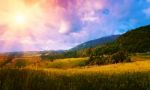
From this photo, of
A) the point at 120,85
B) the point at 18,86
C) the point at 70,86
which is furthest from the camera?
the point at 120,85

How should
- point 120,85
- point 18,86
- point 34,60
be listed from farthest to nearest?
point 34,60 < point 120,85 < point 18,86

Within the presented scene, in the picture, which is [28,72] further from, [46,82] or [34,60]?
[34,60]

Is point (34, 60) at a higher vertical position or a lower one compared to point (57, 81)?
Answer: higher

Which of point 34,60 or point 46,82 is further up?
point 34,60

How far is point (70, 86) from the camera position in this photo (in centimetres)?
870

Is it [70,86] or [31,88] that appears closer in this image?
[31,88]

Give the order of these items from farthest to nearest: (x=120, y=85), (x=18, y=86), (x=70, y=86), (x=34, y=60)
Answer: (x=34, y=60), (x=120, y=85), (x=70, y=86), (x=18, y=86)

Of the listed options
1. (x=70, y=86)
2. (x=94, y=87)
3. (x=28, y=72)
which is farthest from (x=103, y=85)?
(x=28, y=72)

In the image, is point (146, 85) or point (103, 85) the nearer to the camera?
point (103, 85)

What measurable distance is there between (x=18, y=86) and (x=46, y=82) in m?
1.01

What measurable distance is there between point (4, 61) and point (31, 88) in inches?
76.1

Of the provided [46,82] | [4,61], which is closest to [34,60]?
[4,61]

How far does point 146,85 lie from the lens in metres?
9.73

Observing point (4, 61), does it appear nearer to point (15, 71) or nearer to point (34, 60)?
point (15, 71)
